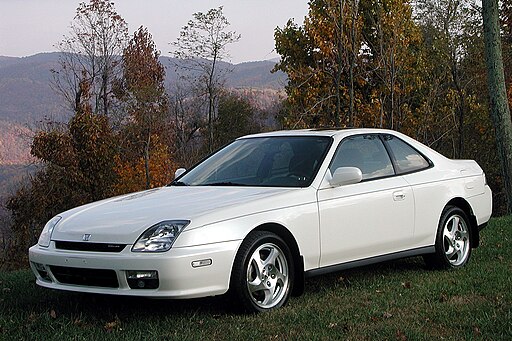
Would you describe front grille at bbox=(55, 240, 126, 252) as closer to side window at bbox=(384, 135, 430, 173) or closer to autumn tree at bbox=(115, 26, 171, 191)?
side window at bbox=(384, 135, 430, 173)

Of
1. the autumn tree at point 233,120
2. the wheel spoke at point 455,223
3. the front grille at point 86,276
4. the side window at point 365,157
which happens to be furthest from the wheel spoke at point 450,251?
the autumn tree at point 233,120

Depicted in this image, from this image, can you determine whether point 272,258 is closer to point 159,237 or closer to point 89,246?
point 159,237

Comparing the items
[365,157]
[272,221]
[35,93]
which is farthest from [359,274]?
[35,93]

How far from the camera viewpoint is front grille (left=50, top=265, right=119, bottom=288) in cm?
545

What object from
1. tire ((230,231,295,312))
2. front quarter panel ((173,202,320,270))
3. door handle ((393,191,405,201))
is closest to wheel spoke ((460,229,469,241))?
door handle ((393,191,405,201))

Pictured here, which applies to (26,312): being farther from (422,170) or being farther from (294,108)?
(294,108)

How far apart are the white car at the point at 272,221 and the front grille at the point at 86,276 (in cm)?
1

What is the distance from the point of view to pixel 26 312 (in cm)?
595

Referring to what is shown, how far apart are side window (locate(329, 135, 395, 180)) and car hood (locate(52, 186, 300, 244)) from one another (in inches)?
32.1

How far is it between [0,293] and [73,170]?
43.7m

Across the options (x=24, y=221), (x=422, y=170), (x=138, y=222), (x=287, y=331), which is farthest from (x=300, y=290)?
(x=24, y=221)

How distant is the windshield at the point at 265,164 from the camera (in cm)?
659

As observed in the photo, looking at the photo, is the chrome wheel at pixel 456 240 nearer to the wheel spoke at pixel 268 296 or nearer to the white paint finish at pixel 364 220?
the white paint finish at pixel 364 220

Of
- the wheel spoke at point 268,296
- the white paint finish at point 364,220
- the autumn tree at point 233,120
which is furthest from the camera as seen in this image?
the autumn tree at point 233,120
